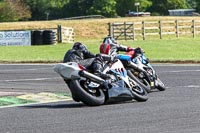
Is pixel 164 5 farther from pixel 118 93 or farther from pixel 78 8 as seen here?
pixel 118 93

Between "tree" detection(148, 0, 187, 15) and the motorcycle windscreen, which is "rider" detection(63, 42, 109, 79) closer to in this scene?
the motorcycle windscreen

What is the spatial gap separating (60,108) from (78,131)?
3099mm

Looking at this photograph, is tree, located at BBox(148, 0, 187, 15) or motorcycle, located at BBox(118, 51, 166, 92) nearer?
motorcycle, located at BBox(118, 51, 166, 92)

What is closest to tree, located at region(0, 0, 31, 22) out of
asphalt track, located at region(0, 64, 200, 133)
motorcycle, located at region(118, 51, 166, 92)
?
asphalt track, located at region(0, 64, 200, 133)

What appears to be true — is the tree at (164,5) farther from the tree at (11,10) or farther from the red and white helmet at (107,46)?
the red and white helmet at (107,46)

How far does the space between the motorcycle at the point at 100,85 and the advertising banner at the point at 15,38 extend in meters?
34.5

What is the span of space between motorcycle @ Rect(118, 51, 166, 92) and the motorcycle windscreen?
4.03 ft

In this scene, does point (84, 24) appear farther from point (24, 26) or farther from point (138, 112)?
point (138, 112)

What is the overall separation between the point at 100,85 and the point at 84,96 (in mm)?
494

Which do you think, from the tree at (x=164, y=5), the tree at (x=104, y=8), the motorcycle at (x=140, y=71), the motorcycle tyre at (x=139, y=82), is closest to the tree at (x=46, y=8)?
the tree at (x=104, y=8)

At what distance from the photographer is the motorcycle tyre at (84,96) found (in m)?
13.1

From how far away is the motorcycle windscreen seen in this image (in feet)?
44.4

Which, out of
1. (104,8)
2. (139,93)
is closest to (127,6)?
(104,8)

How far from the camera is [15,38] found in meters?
48.7
